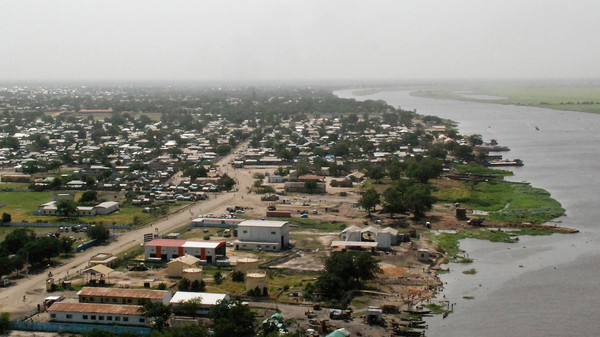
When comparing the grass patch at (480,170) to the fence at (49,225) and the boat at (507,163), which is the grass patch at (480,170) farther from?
the fence at (49,225)

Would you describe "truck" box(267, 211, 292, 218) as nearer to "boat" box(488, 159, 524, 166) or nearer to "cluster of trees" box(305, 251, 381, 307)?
"cluster of trees" box(305, 251, 381, 307)

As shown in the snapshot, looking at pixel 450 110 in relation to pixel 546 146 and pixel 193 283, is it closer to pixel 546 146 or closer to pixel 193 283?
pixel 546 146

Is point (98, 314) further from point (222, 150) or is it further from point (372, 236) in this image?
point (222, 150)

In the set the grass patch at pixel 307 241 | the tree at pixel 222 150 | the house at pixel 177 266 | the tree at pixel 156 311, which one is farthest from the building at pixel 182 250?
the tree at pixel 222 150

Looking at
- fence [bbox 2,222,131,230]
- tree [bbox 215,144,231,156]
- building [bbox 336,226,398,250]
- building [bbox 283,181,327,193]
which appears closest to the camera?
building [bbox 336,226,398,250]

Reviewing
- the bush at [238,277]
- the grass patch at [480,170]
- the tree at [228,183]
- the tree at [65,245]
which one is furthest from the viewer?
the grass patch at [480,170]

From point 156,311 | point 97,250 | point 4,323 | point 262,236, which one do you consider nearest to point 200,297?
point 156,311

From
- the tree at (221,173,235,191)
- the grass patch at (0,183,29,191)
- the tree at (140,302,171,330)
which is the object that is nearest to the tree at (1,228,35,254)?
the tree at (140,302,171,330)
